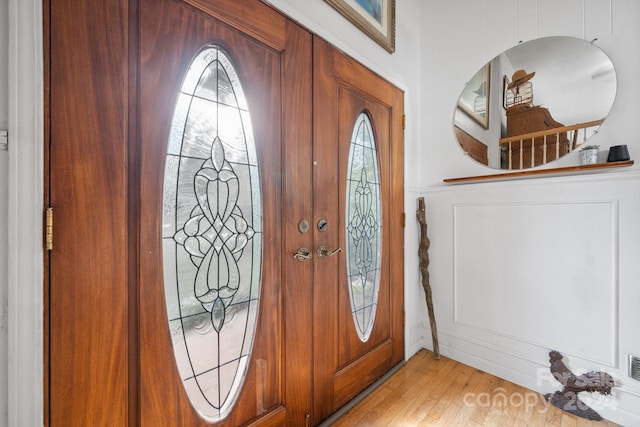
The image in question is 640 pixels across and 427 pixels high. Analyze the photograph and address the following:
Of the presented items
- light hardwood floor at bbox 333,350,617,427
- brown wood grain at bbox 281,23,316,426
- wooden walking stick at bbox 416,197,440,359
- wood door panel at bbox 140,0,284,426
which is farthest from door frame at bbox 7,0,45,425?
wooden walking stick at bbox 416,197,440,359

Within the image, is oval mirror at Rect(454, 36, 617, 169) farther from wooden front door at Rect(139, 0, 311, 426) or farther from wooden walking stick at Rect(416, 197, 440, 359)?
wooden front door at Rect(139, 0, 311, 426)

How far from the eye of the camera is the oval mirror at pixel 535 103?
5.24 feet

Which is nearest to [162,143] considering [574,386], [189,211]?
[189,211]

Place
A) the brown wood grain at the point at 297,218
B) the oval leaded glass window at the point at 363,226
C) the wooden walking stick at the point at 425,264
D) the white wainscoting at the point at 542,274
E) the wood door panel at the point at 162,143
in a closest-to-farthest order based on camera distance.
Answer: the wood door panel at the point at 162,143
the brown wood grain at the point at 297,218
the white wainscoting at the point at 542,274
the oval leaded glass window at the point at 363,226
the wooden walking stick at the point at 425,264

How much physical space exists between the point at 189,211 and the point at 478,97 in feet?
6.77

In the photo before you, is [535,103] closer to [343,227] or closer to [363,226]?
[363,226]

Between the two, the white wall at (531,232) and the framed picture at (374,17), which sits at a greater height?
the framed picture at (374,17)

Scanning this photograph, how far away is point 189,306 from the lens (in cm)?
101

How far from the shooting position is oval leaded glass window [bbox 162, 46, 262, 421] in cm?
98

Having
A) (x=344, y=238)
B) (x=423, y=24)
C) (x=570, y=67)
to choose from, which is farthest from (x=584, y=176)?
(x=423, y=24)

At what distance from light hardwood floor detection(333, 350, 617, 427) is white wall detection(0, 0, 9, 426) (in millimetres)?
1347

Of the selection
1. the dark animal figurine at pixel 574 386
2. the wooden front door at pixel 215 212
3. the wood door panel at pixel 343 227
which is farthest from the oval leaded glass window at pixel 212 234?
the dark animal figurine at pixel 574 386

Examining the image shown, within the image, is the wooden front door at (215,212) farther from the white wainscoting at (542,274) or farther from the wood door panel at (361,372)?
the white wainscoting at (542,274)

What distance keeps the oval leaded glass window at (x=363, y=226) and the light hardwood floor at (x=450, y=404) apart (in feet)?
1.24
